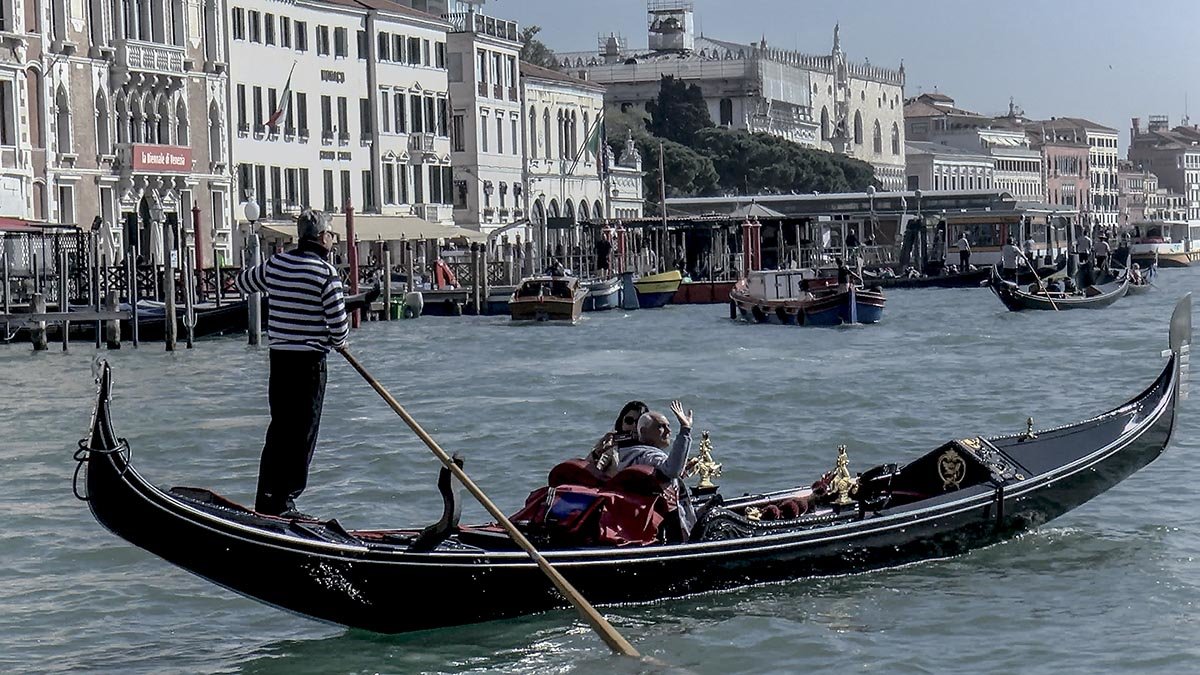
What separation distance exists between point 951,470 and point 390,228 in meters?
23.2

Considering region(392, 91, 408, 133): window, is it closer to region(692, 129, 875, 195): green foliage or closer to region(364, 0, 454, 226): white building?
region(364, 0, 454, 226): white building

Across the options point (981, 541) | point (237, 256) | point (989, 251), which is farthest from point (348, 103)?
point (981, 541)

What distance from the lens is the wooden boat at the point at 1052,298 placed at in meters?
24.5

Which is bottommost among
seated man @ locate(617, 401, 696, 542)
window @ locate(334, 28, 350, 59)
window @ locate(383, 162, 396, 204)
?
seated man @ locate(617, 401, 696, 542)

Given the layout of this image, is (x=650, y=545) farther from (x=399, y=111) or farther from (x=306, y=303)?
(x=399, y=111)

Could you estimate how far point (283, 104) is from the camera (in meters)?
29.2

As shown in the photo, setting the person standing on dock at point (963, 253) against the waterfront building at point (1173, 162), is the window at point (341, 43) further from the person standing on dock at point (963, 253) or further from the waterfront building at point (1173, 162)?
the waterfront building at point (1173, 162)

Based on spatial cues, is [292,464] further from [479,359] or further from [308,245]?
[479,359]

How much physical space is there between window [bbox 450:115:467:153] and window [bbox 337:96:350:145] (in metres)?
4.39

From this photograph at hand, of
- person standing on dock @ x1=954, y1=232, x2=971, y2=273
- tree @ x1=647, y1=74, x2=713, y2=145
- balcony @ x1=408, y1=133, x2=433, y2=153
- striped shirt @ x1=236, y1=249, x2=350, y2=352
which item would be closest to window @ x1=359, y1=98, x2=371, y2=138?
balcony @ x1=408, y1=133, x2=433, y2=153

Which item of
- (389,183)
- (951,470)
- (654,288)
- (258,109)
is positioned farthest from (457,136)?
(951,470)

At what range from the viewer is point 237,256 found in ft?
93.5

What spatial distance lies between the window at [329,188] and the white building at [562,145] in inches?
302

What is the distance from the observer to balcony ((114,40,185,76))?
85.5 ft
